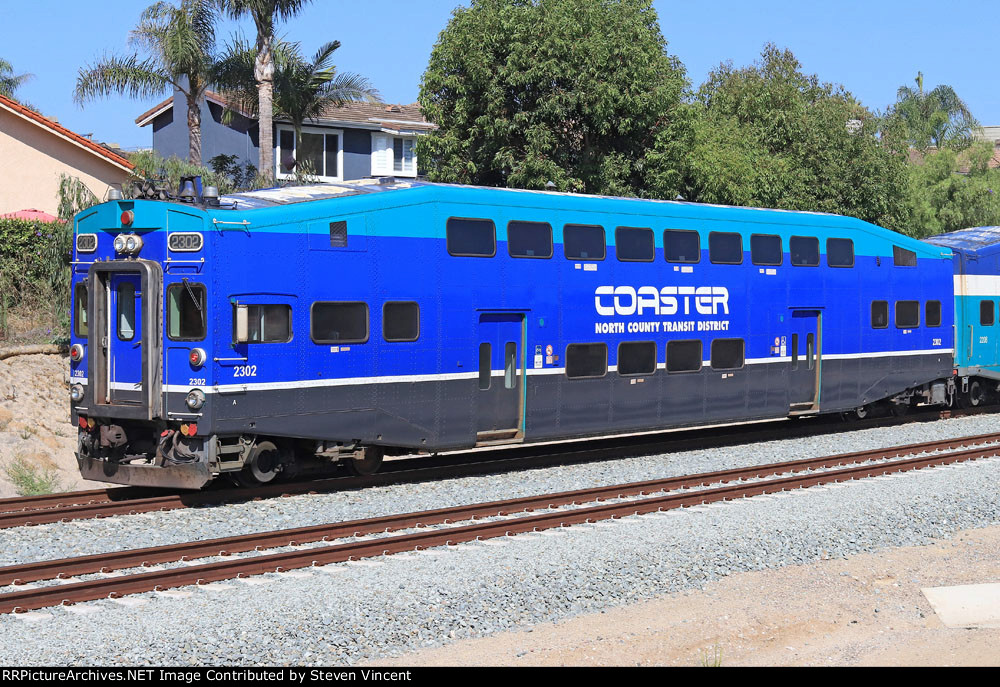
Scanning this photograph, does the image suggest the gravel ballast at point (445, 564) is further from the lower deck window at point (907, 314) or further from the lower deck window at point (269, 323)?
the lower deck window at point (907, 314)

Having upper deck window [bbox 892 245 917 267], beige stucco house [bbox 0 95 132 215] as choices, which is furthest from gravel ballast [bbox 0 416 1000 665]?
beige stucco house [bbox 0 95 132 215]

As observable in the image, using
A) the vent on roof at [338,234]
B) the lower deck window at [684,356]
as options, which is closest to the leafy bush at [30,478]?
the vent on roof at [338,234]

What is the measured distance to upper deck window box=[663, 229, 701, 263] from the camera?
61.8 ft

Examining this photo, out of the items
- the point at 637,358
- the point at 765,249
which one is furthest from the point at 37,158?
the point at 765,249

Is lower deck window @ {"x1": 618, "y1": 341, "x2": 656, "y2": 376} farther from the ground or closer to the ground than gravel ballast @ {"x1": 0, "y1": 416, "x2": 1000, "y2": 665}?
farther from the ground

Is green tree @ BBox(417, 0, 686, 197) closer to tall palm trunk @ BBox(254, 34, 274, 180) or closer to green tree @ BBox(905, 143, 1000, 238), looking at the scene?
tall palm trunk @ BBox(254, 34, 274, 180)

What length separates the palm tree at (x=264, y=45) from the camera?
32469 mm

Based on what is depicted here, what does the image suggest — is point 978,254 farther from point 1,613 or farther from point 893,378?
point 1,613

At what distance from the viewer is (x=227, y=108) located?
38250mm

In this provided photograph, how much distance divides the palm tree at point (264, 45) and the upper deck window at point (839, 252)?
56.5 feet

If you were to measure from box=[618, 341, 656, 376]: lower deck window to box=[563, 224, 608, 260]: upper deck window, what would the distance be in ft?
5.45

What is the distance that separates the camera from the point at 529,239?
55.9 ft

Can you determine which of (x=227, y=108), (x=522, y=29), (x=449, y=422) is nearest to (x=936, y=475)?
(x=449, y=422)

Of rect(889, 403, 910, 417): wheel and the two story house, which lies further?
the two story house
